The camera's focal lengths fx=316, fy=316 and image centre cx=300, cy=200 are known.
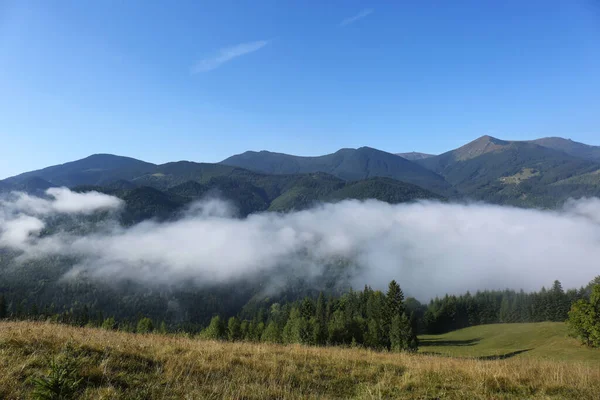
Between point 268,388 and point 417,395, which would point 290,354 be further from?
point 417,395

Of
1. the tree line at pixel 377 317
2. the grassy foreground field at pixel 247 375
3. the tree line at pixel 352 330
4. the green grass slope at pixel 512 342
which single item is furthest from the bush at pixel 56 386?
the green grass slope at pixel 512 342

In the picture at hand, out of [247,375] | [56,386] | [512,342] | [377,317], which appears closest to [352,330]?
[377,317]

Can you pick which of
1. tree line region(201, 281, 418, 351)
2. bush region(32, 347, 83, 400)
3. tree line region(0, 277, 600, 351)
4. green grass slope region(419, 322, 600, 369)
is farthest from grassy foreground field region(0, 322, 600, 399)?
green grass slope region(419, 322, 600, 369)

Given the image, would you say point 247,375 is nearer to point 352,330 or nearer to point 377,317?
point 352,330

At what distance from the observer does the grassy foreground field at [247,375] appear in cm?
758

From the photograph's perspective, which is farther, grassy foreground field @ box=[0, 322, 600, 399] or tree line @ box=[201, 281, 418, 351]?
tree line @ box=[201, 281, 418, 351]

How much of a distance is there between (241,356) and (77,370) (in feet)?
16.7

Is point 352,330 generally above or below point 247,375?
below

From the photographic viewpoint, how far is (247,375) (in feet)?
29.8

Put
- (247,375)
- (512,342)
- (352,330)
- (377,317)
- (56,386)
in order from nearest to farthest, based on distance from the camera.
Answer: (56,386)
(247,375)
(352,330)
(377,317)
(512,342)

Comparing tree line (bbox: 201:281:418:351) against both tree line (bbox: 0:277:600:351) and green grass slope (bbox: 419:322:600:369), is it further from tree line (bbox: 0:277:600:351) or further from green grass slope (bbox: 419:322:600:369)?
green grass slope (bbox: 419:322:600:369)

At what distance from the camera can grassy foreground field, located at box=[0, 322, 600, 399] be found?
24.9 feet

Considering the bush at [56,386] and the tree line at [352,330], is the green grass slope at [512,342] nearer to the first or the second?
the tree line at [352,330]

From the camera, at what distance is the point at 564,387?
9.41 meters
